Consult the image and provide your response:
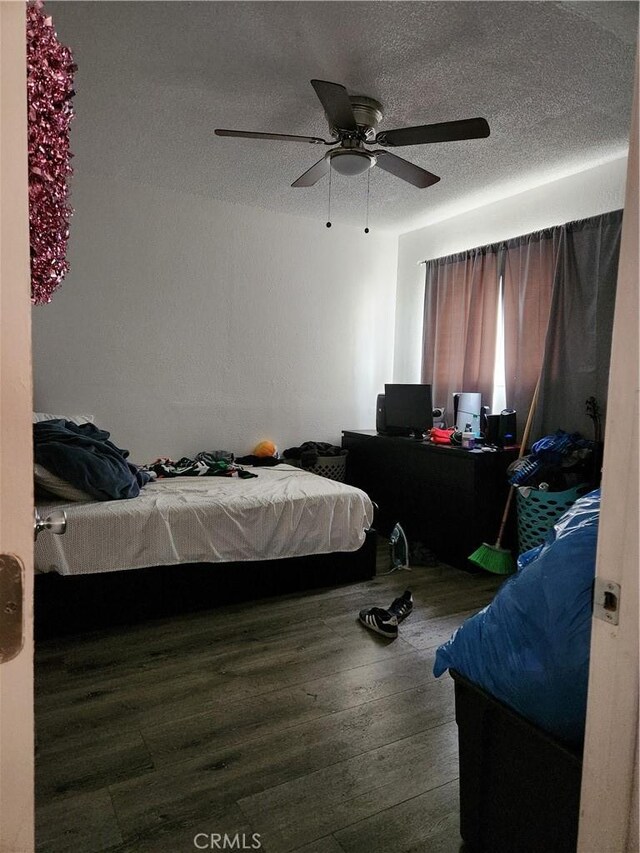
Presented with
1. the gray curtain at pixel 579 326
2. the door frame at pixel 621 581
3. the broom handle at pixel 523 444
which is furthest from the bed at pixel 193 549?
the door frame at pixel 621 581

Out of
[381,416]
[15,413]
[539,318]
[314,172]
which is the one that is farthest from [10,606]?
[381,416]

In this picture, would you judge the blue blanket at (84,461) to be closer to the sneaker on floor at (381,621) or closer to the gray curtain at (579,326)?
the sneaker on floor at (381,621)

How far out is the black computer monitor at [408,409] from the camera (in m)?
4.01

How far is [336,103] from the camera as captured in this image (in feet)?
6.77

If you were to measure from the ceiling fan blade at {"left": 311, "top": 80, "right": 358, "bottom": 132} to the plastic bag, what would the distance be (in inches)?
68.8

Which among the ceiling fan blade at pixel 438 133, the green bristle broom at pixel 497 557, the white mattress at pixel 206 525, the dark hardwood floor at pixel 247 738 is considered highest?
the ceiling fan blade at pixel 438 133

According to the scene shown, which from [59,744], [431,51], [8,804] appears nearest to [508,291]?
[431,51]

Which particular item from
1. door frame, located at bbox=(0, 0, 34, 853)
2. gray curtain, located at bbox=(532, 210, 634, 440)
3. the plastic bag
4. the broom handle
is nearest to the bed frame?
the broom handle

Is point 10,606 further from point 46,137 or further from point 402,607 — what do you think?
point 402,607

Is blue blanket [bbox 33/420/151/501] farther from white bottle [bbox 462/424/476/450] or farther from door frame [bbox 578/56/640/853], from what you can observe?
door frame [bbox 578/56/640/853]

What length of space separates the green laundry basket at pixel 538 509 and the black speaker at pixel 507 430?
43cm

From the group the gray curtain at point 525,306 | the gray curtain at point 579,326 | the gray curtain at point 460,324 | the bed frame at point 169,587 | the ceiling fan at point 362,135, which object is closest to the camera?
the ceiling fan at point 362,135

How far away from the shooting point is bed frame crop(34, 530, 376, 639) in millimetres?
2395

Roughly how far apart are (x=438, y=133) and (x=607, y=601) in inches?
84.5
